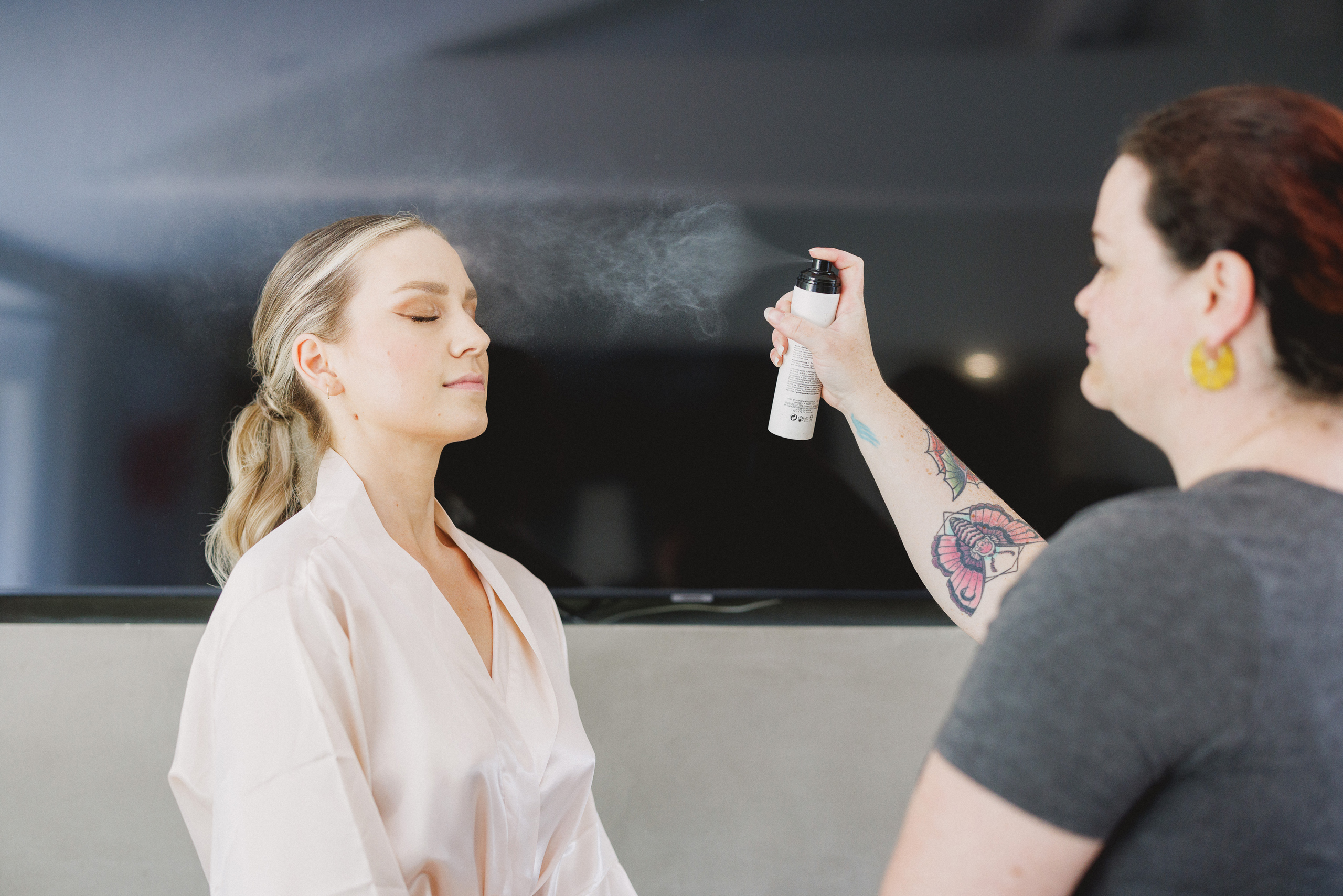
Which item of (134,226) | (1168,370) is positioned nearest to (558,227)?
(134,226)

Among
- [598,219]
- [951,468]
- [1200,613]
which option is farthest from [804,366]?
[1200,613]

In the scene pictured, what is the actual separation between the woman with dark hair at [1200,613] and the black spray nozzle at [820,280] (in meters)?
0.48

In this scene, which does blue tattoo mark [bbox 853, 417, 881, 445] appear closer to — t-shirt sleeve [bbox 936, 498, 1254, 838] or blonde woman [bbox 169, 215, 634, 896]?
blonde woman [bbox 169, 215, 634, 896]

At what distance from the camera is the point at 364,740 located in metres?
0.87

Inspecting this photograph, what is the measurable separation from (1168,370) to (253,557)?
91 centimetres

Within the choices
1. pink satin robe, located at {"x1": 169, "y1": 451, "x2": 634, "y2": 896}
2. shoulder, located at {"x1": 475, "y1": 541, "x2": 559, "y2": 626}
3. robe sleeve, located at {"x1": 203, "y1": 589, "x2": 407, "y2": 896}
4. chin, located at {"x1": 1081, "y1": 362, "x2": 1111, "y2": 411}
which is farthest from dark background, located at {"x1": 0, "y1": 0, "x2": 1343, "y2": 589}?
chin, located at {"x1": 1081, "y1": 362, "x2": 1111, "y2": 411}

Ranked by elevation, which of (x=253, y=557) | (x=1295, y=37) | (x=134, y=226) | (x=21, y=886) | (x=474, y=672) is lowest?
(x=21, y=886)

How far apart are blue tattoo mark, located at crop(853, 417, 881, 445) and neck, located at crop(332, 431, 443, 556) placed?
0.57 m

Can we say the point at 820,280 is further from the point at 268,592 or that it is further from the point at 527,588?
the point at 268,592

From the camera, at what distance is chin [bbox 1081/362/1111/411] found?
2.27 feet

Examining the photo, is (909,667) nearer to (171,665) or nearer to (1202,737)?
(1202,737)

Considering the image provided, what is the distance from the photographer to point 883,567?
135 centimetres

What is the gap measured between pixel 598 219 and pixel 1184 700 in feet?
3.42

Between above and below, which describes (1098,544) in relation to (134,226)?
below
